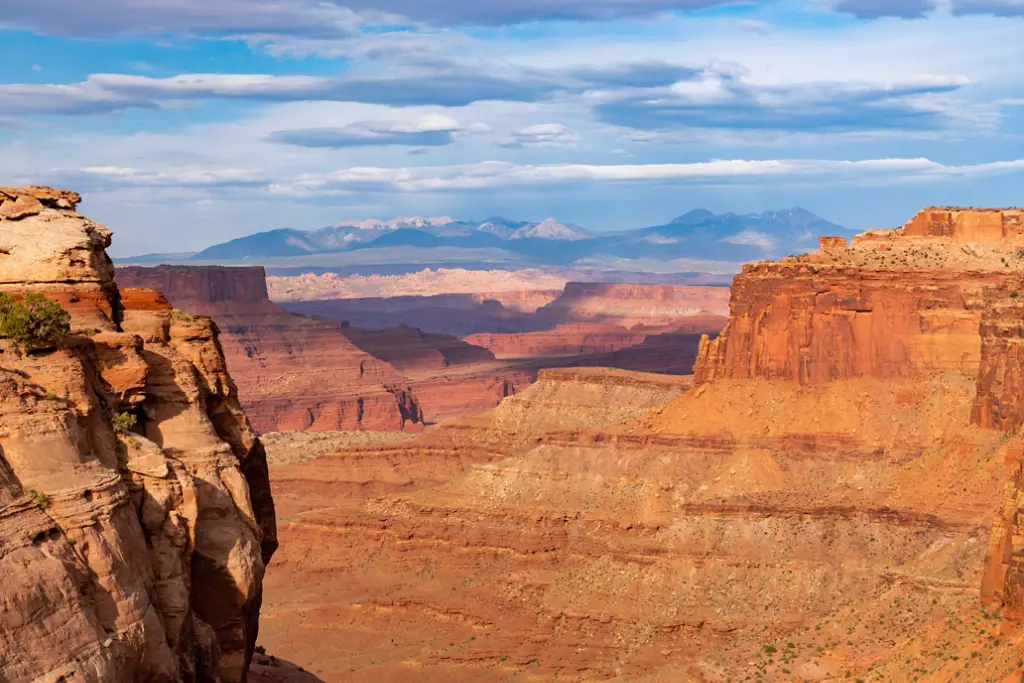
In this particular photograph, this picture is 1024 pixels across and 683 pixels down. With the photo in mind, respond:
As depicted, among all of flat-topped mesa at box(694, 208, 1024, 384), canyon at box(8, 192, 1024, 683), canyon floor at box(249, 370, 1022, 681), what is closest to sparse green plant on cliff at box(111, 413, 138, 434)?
canyon at box(8, 192, 1024, 683)

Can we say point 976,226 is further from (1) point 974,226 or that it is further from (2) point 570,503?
(2) point 570,503

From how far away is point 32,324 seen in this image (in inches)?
1270

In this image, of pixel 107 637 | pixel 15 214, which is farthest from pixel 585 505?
pixel 107 637

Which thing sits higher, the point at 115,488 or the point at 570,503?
the point at 115,488

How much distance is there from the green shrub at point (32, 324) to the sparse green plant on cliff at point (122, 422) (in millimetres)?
2153

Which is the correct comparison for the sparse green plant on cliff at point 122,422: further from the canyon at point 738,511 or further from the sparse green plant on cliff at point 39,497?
the canyon at point 738,511

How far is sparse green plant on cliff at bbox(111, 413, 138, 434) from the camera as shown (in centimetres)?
3411

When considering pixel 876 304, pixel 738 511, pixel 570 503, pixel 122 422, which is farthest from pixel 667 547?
pixel 122 422

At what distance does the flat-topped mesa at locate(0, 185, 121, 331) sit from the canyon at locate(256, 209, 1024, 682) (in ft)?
108

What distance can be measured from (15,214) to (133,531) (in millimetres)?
9984

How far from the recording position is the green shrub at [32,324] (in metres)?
32.1

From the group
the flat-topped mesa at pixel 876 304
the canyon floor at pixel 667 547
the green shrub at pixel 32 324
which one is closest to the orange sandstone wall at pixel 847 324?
the flat-topped mesa at pixel 876 304

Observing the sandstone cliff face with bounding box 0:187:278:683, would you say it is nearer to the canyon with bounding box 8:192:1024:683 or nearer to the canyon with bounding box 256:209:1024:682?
the canyon with bounding box 8:192:1024:683

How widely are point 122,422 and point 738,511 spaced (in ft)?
174
